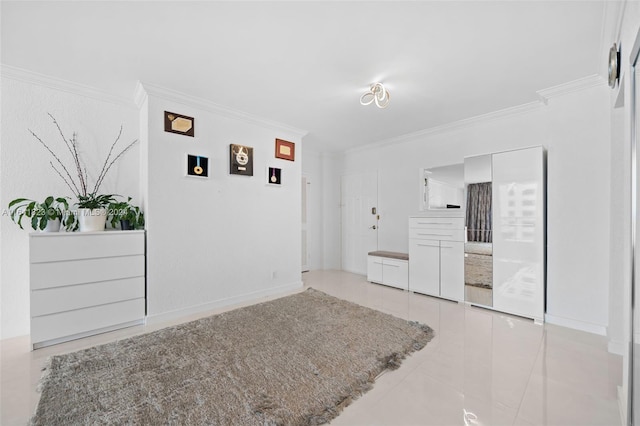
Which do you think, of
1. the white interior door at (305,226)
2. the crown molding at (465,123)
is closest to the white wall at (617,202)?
the crown molding at (465,123)

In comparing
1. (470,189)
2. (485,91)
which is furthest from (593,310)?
(485,91)

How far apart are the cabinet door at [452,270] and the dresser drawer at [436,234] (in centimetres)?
7

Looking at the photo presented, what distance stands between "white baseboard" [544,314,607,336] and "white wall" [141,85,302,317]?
3331mm

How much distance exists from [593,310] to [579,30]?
106 inches

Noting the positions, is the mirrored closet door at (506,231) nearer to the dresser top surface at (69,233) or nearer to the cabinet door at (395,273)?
the cabinet door at (395,273)

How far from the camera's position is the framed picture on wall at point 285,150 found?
418 centimetres

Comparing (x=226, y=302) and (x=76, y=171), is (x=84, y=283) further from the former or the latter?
(x=226, y=302)

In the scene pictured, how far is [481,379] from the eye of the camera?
6.30 feet

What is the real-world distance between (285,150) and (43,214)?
116 inches

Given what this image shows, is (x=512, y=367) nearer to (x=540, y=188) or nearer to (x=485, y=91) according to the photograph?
(x=540, y=188)

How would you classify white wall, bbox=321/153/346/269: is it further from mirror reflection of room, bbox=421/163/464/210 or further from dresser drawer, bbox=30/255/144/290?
dresser drawer, bbox=30/255/144/290

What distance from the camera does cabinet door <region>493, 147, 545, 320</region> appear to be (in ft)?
9.89

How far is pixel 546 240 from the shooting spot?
3.05 m

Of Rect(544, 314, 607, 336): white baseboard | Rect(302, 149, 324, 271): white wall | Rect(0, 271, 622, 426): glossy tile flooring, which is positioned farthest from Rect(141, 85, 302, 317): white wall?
Rect(544, 314, 607, 336): white baseboard
